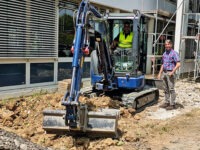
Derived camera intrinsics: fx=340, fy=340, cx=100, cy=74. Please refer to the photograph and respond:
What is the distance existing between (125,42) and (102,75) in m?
1.10

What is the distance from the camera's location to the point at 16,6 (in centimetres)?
1017

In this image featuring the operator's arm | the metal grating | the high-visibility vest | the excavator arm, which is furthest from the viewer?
the metal grating

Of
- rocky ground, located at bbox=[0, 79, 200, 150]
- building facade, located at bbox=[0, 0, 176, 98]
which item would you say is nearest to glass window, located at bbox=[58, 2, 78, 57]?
building facade, located at bbox=[0, 0, 176, 98]

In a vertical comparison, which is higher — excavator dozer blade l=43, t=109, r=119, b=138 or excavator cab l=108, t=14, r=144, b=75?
excavator cab l=108, t=14, r=144, b=75

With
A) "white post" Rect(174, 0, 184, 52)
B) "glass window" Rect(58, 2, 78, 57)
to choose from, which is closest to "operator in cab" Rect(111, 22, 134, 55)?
"glass window" Rect(58, 2, 78, 57)

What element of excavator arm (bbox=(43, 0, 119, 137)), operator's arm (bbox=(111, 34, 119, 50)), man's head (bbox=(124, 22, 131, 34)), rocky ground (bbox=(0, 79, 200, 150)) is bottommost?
rocky ground (bbox=(0, 79, 200, 150))

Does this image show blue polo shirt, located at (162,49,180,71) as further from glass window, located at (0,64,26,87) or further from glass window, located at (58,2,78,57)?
glass window, located at (0,64,26,87)

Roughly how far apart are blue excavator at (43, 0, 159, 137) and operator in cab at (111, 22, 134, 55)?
87 millimetres

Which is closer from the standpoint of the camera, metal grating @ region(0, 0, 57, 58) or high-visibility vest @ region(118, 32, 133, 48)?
high-visibility vest @ region(118, 32, 133, 48)

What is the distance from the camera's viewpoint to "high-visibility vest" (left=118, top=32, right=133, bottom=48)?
9109mm

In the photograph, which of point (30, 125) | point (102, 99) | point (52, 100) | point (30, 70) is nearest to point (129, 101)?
point (102, 99)

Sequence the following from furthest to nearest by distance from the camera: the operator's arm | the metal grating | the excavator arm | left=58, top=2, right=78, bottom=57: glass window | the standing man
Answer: left=58, top=2, right=78, bottom=57: glass window
the metal grating
the standing man
the operator's arm
the excavator arm

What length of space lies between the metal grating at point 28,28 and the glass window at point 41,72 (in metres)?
0.34

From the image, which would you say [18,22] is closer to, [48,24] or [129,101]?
[48,24]
